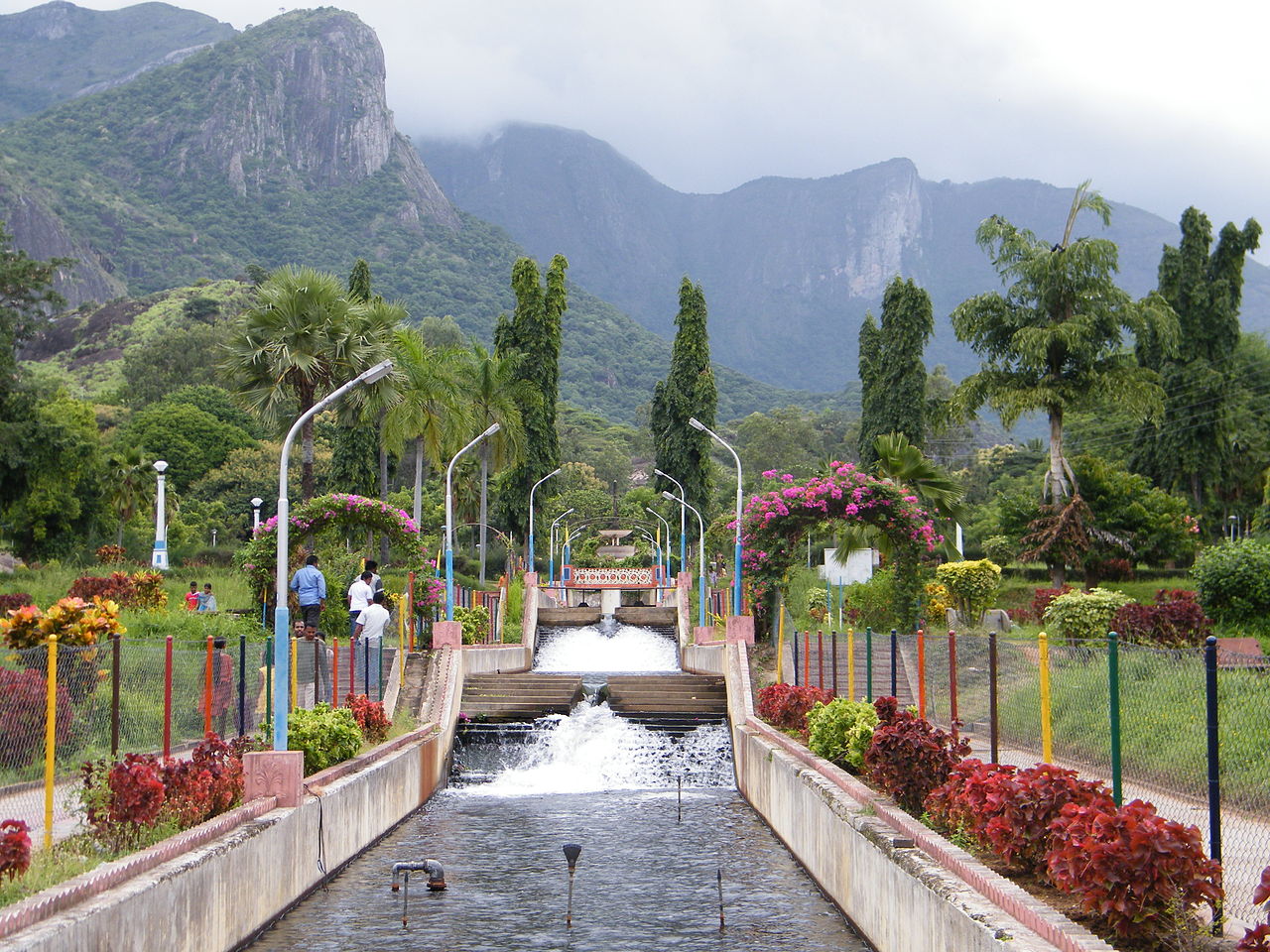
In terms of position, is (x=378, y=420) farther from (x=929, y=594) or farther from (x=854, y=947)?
(x=854, y=947)

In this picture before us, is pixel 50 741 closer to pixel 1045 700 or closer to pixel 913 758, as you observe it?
pixel 913 758

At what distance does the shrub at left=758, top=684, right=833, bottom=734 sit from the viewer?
21.8m

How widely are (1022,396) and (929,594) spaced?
11227mm

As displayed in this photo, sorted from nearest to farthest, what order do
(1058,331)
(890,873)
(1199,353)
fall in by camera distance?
(890,873), (1058,331), (1199,353)

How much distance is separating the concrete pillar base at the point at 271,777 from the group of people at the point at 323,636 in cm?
528

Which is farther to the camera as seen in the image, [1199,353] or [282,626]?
[1199,353]

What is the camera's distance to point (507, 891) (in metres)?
14.9

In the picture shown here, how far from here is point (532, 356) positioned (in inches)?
2581

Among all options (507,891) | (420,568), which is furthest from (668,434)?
(507,891)

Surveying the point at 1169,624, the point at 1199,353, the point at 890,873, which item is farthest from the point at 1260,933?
the point at 1199,353

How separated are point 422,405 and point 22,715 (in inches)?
1391

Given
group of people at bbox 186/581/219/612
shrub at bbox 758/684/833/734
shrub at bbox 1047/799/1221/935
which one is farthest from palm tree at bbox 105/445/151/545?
shrub at bbox 1047/799/1221/935

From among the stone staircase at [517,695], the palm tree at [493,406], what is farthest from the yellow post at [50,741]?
the palm tree at [493,406]

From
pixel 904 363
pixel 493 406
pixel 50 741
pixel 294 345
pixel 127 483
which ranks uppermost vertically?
pixel 904 363
